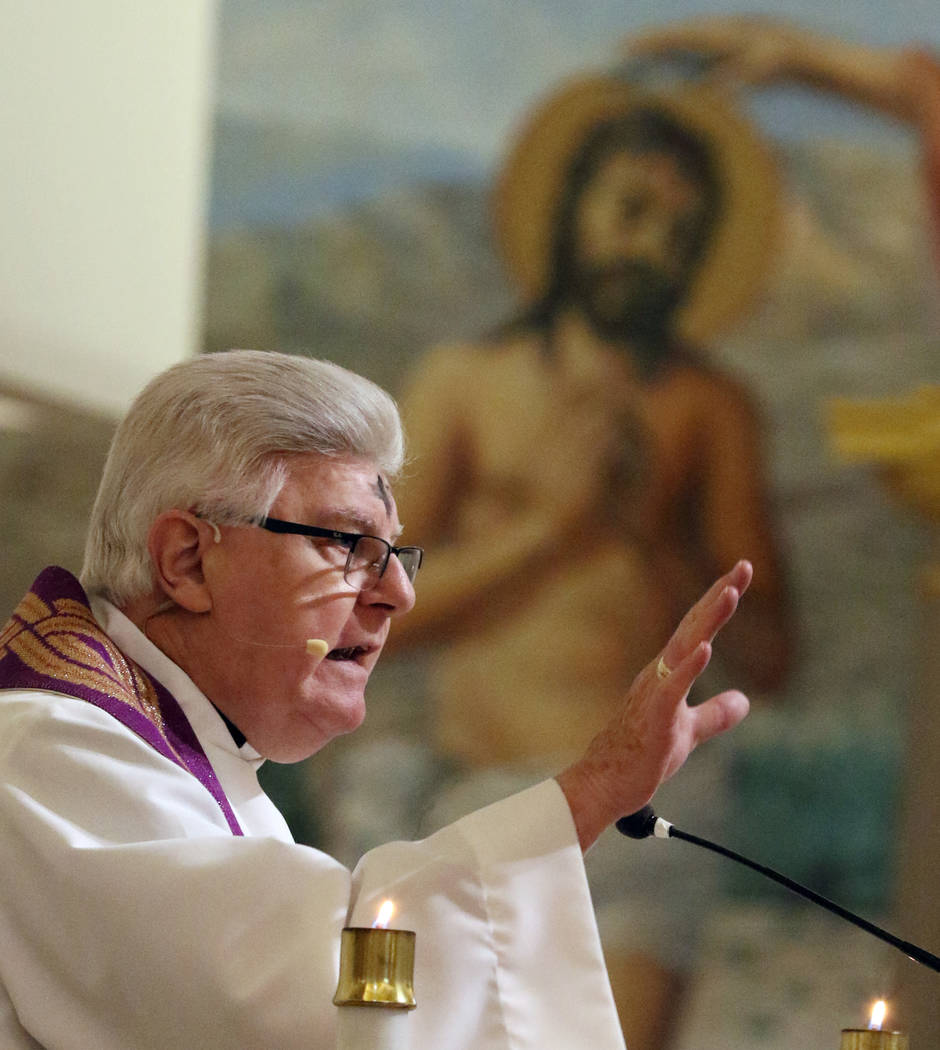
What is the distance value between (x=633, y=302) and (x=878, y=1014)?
9260 millimetres

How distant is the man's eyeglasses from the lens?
2.72m

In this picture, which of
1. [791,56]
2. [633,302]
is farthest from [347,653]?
[791,56]

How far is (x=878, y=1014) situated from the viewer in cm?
214

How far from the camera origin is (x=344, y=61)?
38.7ft

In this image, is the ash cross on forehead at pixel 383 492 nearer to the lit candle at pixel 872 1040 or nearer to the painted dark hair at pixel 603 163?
the lit candle at pixel 872 1040

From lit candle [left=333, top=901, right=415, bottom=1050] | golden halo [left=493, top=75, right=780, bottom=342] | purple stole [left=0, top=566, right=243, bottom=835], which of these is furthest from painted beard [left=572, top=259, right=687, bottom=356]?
lit candle [left=333, top=901, right=415, bottom=1050]

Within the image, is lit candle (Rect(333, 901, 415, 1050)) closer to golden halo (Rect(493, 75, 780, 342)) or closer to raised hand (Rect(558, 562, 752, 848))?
raised hand (Rect(558, 562, 752, 848))

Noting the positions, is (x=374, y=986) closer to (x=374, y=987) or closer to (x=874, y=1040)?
(x=374, y=987)

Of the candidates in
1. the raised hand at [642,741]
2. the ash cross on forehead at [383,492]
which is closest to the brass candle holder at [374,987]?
the raised hand at [642,741]

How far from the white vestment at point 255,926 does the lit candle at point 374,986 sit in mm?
398

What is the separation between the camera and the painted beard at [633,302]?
436 inches

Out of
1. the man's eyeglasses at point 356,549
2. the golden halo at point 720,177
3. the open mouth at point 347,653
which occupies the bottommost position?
the golden halo at point 720,177

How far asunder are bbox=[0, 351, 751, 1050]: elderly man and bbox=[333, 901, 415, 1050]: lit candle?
40 centimetres

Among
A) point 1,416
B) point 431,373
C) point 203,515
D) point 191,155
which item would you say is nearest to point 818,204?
point 431,373
